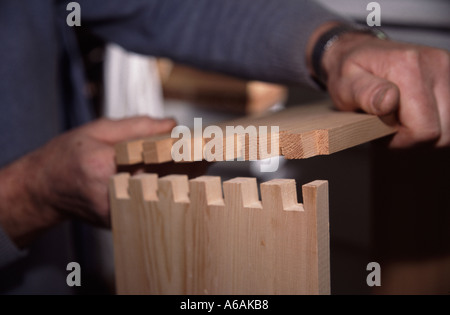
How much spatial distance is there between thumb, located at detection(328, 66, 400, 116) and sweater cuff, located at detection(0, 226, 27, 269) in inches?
23.8

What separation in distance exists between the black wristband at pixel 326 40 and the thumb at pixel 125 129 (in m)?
0.33

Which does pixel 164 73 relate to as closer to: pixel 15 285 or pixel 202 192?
pixel 15 285

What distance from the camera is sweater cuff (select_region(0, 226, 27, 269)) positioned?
764mm

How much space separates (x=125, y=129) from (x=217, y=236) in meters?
0.29

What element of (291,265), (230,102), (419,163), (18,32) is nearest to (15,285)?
(18,32)

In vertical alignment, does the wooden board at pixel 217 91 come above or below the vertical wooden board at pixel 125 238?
above

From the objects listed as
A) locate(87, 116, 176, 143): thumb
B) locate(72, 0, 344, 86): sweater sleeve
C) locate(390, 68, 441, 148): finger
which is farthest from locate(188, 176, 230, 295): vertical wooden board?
locate(72, 0, 344, 86): sweater sleeve

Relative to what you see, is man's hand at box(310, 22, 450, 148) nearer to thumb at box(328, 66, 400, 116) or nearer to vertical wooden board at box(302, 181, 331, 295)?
thumb at box(328, 66, 400, 116)

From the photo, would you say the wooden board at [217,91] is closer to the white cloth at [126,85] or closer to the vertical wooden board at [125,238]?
the white cloth at [126,85]

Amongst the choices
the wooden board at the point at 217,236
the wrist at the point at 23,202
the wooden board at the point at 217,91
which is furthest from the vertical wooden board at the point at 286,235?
the wooden board at the point at 217,91

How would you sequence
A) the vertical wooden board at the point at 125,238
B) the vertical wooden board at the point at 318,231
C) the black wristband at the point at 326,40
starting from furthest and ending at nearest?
the black wristband at the point at 326,40
the vertical wooden board at the point at 125,238
the vertical wooden board at the point at 318,231

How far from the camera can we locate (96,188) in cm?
72

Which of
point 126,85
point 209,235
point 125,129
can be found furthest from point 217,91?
point 209,235

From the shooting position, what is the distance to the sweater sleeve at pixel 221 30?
3.19 ft
